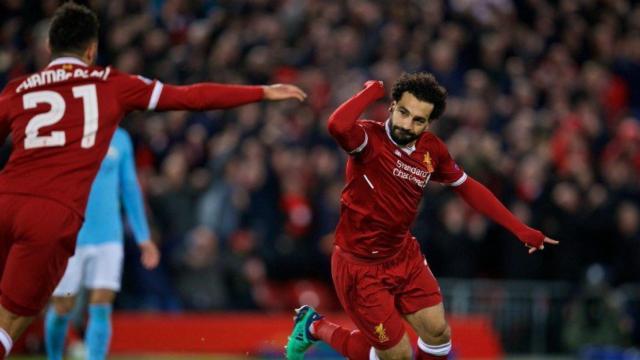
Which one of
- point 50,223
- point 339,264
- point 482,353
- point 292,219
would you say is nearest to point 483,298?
point 482,353

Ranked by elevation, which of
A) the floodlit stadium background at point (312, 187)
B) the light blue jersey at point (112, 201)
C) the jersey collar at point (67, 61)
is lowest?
the floodlit stadium background at point (312, 187)

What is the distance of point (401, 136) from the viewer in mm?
9305

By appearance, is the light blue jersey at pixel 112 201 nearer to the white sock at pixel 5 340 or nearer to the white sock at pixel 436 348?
the white sock at pixel 436 348

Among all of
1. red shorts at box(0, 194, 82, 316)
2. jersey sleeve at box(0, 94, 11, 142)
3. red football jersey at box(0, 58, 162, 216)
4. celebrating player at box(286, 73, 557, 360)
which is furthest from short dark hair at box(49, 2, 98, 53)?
celebrating player at box(286, 73, 557, 360)

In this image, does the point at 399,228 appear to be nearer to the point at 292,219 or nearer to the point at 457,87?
the point at 292,219

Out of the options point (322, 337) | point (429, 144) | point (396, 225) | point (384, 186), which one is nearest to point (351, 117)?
point (384, 186)

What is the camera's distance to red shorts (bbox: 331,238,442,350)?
956 centimetres

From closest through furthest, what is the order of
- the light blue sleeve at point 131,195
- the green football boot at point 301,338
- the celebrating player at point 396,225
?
the celebrating player at point 396,225 < the green football boot at point 301,338 < the light blue sleeve at point 131,195

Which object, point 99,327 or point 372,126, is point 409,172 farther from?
point 99,327

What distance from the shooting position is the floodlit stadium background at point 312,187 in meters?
15.9

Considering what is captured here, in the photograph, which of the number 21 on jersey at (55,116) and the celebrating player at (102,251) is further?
the celebrating player at (102,251)

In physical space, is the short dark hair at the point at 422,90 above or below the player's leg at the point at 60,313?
above

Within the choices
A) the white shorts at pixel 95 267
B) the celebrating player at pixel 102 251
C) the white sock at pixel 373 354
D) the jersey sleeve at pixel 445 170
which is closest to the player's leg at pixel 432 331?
the white sock at pixel 373 354

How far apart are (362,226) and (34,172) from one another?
279 cm
